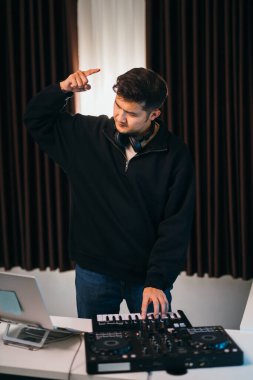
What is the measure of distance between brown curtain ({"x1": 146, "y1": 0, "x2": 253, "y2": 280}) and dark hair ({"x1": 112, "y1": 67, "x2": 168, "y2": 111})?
42.8 inches

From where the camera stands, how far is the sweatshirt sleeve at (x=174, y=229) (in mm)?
1774

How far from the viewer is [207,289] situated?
3088 millimetres

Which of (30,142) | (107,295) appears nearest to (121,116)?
(107,295)

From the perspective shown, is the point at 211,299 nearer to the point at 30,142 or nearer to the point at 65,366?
the point at 30,142

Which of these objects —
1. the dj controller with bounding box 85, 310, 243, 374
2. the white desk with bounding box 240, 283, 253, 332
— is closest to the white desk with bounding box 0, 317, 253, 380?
the dj controller with bounding box 85, 310, 243, 374

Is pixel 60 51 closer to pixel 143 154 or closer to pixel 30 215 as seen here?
pixel 30 215

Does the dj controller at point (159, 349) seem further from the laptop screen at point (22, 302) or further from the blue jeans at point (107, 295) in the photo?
the blue jeans at point (107, 295)

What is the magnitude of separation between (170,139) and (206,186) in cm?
105

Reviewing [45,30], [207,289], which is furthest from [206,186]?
[45,30]

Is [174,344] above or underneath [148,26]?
underneath

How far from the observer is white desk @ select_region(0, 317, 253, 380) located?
1.30 metres

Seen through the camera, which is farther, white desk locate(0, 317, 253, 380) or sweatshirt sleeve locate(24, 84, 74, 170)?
sweatshirt sleeve locate(24, 84, 74, 170)

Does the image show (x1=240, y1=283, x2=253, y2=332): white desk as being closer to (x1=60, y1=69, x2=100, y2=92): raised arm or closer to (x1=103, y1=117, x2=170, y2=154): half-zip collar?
(x1=103, y1=117, x2=170, y2=154): half-zip collar

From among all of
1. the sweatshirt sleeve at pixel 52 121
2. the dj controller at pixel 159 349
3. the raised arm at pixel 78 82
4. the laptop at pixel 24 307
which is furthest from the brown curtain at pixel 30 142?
the dj controller at pixel 159 349
